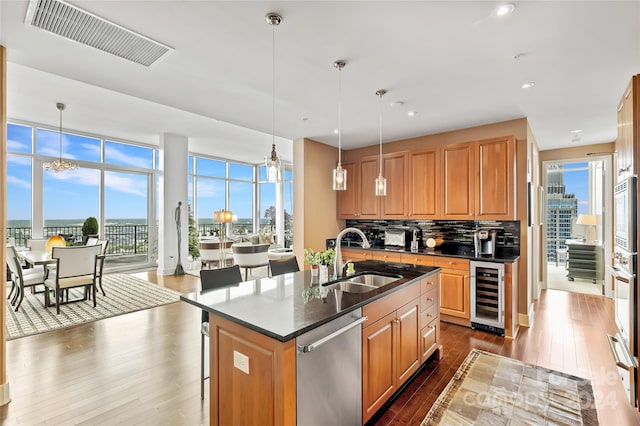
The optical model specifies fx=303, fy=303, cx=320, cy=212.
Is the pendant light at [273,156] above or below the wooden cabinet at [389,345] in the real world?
above

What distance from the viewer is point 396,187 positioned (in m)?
4.83

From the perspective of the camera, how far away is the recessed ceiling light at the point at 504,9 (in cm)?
181

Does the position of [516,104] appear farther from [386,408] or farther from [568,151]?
[386,408]

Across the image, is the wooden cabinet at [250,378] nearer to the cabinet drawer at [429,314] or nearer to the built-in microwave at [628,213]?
the cabinet drawer at [429,314]

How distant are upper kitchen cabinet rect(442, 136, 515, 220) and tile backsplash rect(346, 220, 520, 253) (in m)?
0.45

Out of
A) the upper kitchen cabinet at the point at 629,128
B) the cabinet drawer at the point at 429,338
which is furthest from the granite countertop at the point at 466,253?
the upper kitchen cabinet at the point at 629,128

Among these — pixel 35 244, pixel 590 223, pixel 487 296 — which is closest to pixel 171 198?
pixel 35 244

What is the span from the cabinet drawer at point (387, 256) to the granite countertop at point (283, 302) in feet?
5.89

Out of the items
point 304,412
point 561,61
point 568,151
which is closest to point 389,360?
point 304,412

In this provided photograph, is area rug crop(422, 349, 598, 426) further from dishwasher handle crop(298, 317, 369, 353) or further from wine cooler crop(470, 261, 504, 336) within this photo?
dishwasher handle crop(298, 317, 369, 353)

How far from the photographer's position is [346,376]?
5.77 ft

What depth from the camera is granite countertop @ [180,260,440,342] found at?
149cm

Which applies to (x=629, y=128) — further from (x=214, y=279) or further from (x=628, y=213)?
(x=214, y=279)

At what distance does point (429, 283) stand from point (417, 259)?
1394 mm
